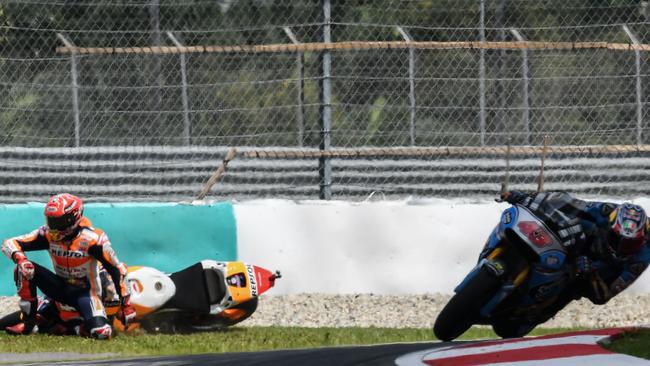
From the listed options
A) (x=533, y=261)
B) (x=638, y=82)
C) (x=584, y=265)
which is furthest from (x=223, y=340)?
(x=638, y=82)

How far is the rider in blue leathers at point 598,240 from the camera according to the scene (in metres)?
7.91

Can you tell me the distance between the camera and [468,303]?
7.97 meters

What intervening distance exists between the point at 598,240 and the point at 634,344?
6.34 feet

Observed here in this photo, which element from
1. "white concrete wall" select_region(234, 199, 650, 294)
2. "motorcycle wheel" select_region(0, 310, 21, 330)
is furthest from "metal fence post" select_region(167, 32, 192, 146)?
"motorcycle wheel" select_region(0, 310, 21, 330)

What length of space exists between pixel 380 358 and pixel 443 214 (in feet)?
17.6

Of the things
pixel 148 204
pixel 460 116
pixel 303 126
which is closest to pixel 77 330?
pixel 148 204

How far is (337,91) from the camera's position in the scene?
1173 cm

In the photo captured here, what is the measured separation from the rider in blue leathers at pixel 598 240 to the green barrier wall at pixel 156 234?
12.5 ft

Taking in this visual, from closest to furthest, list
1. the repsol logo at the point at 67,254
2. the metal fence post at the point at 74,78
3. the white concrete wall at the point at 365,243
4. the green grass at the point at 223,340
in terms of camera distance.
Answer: the green grass at the point at 223,340 → the repsol logo at the point at 67,254 → the white concrete wall at the point at 365,243 → the metal fence post at the point at 74,78

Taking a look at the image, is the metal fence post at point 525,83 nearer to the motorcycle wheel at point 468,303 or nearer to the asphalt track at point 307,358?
the motorcycle wheel at point 468,303

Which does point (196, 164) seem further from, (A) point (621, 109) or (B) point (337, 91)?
(A) point (621, 109)

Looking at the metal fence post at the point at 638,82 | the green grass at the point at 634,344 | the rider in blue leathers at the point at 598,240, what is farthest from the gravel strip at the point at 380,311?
the green grass at the point at 634,344

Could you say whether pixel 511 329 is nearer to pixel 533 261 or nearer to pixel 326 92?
pixel 533 261

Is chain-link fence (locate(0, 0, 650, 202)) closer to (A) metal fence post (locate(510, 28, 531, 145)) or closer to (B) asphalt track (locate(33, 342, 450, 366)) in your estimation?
(A) metal fence post (locate(510, 28, 531, 145))
